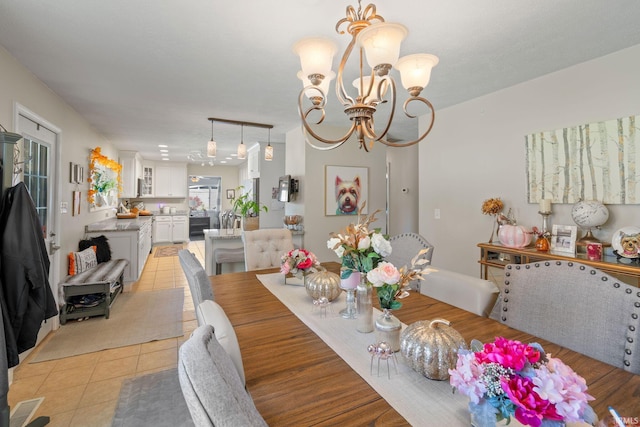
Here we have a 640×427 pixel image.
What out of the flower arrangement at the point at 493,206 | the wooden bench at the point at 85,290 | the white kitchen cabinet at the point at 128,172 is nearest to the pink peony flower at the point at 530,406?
the flower arrangement at the point at 493,206

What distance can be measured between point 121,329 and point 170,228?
18.4 ft

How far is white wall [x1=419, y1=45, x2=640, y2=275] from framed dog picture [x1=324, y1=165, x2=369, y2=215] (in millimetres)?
1001

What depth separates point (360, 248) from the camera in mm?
1166

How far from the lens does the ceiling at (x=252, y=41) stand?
1645 millimetres

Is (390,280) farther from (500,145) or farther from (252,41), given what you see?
(500,145)

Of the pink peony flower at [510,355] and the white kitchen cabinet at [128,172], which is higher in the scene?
the white kitchen cabinet at [128,172]

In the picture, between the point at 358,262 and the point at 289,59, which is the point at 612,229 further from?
the point at 289,59

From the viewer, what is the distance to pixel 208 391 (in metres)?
0.51

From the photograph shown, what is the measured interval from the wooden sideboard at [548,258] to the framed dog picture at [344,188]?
6.78 ft

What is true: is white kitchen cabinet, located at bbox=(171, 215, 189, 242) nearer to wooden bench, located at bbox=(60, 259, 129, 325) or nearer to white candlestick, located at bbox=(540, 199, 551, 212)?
wooden bench, located at bbox=(60, 259, 129, 325)

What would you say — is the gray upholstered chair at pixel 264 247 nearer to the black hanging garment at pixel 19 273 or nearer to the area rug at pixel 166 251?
the black hanging garment at pixel 19 273

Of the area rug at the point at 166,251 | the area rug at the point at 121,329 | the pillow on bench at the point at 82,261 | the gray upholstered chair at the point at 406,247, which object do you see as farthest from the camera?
the area rug at the point at 166,251

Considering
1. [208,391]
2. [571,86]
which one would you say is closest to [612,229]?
[571,86]

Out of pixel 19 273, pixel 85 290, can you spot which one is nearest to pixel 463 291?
pixel 19 273
